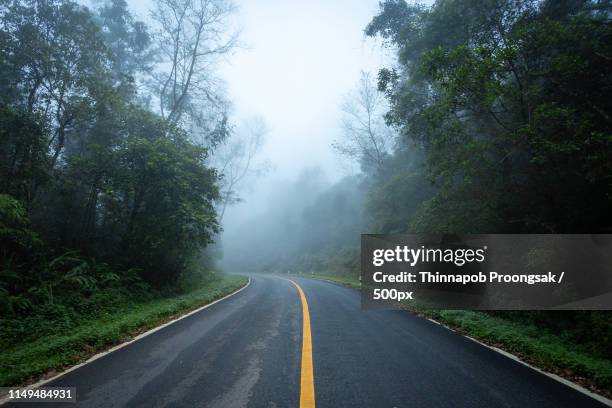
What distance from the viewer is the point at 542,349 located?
17.0ft

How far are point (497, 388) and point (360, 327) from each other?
138 inches

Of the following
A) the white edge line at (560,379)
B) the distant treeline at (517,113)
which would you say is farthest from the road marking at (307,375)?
the distant treeline at (517,113)

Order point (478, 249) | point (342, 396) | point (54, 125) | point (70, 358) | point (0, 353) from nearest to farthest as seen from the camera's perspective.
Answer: point (342, 396) → point (70, 358) → point (0, 353) → point (478, 249) → point (54, 125)

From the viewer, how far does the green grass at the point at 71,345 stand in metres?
4.30

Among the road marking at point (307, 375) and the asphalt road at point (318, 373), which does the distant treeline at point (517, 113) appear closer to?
the asphalt road at point (318, 373)

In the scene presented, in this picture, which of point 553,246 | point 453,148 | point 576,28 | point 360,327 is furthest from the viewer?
point 453,148

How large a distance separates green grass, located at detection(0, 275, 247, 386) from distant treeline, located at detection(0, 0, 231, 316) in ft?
6.11

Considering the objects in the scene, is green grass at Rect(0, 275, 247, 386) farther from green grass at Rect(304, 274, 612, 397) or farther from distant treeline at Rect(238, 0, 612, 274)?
distant treeline at Rect(238, 0, 612, 274)

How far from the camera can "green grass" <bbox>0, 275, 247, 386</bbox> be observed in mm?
4296

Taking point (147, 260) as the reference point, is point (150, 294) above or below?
below

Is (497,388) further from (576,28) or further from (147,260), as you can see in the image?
(147,260)

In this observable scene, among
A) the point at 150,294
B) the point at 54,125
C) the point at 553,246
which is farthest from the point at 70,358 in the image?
the point at 553,246

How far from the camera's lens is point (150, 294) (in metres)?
10.6

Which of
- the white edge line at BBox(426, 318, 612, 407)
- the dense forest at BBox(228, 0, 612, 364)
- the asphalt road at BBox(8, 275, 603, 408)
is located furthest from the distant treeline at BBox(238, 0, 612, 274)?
the asphalt road at BBox(8, 275, 603, 408)
